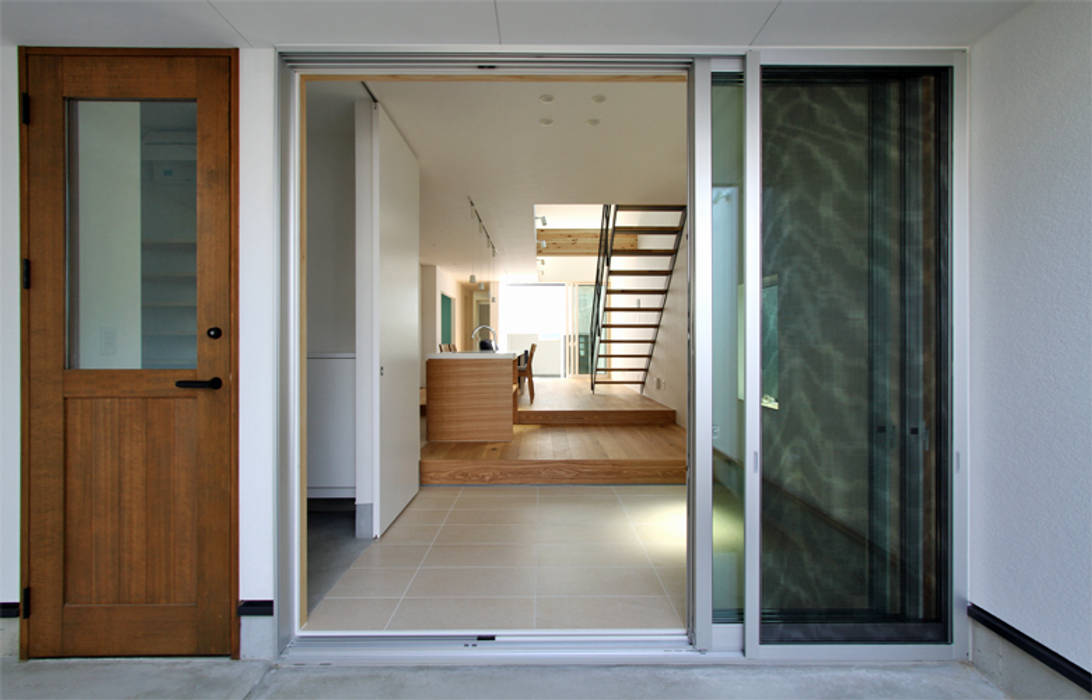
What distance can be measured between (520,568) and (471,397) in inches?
91.1

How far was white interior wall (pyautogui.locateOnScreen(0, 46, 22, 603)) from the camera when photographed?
186 centimetres

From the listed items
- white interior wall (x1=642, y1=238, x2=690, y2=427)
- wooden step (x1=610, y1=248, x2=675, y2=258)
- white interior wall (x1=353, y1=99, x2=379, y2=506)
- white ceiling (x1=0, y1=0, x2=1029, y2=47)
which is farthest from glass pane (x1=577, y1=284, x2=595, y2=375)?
white ceiling (x1=0, y1=0, x2=1029, y2=47)

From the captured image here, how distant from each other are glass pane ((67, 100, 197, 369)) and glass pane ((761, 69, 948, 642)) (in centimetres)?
214

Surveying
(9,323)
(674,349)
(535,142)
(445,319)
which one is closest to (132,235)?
(9,323)

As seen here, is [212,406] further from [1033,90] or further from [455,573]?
[1033,90]

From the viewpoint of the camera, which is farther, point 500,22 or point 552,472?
point 552,472

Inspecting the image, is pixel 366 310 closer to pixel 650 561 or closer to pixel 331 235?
pixel 331 235

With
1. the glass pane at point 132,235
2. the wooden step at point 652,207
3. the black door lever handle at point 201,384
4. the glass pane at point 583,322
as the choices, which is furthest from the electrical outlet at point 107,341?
the glass pane at point 583,322

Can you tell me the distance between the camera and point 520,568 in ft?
8.38

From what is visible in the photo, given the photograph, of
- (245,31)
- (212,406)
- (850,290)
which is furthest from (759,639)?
(245,31)

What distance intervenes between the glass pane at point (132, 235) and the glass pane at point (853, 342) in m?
2.14

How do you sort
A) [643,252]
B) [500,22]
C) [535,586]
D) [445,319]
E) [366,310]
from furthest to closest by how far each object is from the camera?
[445,319] < [643,252] < [366,310] < [535,586] < [500,22]

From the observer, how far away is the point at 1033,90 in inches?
64.1

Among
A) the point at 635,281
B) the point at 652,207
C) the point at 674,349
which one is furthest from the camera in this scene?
the point at 635,281
